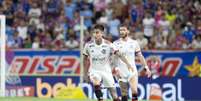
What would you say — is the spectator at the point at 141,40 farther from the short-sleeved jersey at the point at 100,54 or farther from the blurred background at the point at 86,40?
the short-sleeved jersey at the point at 100,54

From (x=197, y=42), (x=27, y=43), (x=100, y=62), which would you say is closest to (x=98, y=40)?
(x=100, y=62)

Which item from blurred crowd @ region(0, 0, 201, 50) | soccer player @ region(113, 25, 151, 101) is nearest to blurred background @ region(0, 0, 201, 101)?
blurred crowd @ region(0, 0, 201, 50)

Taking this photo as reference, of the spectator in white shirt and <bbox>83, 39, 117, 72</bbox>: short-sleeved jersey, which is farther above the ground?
the spectator in white shirt

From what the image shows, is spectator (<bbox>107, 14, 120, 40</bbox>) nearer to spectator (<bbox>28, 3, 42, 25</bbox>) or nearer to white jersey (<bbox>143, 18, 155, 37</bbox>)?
white jersey (<bbox>143, 18, 155, 37</bbox>)

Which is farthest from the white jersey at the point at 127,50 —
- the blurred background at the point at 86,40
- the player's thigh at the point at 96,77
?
the blurred background at the point at 86,40

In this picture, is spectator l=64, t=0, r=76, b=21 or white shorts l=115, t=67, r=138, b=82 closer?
white shorts l=115, t=67, r=138, b=82

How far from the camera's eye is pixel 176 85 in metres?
28.8

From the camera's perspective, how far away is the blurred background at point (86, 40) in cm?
2899

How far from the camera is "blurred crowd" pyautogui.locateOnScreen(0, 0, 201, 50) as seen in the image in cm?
2998

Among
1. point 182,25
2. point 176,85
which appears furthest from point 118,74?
point 182,25

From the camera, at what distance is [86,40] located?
3028 centimetres

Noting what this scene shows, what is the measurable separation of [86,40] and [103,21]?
6.45ft

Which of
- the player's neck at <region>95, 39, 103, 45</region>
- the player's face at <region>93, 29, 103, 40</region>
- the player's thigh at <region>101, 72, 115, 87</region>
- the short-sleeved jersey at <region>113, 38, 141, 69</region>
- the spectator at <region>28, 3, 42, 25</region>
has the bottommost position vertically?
the player's thigh at <region>101, 72, 115, 87</region>

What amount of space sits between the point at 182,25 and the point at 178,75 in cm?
244
